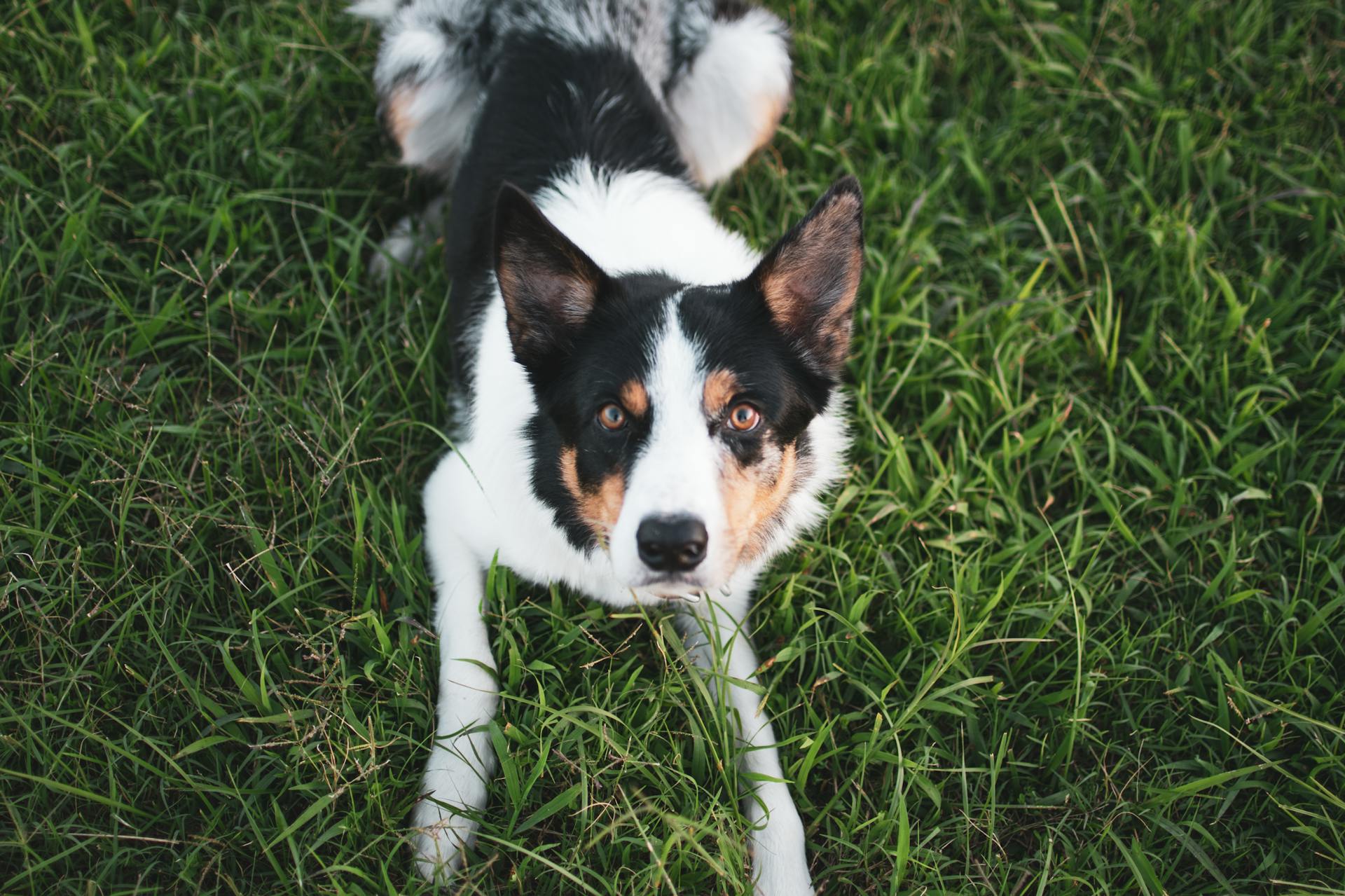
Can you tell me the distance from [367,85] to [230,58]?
1.95 feet

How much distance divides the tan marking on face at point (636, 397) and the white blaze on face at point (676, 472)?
1 centimetres

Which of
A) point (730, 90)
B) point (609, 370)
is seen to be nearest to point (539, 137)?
point (730, 90)

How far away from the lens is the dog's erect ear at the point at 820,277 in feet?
8.01

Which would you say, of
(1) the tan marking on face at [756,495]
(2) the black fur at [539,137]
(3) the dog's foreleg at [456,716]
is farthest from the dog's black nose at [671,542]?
(2) the black fur at [539,137]

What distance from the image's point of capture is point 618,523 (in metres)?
2.32

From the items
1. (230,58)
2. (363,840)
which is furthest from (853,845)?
(230,58)

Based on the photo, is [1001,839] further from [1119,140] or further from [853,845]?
[1119,140]

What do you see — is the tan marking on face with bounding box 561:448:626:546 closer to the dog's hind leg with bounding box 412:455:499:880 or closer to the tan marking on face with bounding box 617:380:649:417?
the tan marking on face with bounding box 617:380:649:417

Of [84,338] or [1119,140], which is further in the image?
[1119,140]

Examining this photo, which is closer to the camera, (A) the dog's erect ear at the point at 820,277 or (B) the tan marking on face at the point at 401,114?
A: (A) the dog's erect ear at the point at 820,277

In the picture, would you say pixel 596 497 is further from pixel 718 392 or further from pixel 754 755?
pixel 754 755

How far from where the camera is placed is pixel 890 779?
108 inches

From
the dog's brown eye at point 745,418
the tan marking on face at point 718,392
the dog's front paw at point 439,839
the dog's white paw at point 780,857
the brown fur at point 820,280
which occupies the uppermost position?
the brown fur at point 820,280

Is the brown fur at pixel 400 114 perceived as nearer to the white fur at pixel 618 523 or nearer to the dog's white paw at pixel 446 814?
the white fur at pixel 618 523
